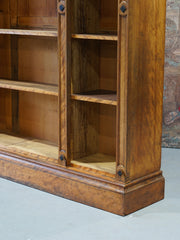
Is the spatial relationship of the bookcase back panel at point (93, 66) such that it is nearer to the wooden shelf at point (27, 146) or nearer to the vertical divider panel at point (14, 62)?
the wooden shelf at point (27, 146)

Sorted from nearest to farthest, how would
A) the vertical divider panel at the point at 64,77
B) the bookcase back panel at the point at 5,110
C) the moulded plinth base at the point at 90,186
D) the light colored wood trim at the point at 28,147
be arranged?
the moulded plinth base at the point at 90,186 < the vertical divider panel at the point at 64,77 < the light colored wood trim at the point at 28,147 < the bookcase back panel at the point at 5,110

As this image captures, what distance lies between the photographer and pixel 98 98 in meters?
2.94

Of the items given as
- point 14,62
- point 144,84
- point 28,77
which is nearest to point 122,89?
point 144,84

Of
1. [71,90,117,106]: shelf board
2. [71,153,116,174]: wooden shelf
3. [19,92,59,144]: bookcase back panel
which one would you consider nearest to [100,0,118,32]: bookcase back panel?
[71,90,117,106]: shelf board

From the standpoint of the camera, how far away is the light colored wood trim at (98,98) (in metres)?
2.88

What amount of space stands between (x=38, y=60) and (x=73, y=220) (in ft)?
4.98

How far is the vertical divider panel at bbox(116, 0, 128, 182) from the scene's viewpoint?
A: 2.68 m

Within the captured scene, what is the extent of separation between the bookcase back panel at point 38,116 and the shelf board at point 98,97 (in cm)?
68

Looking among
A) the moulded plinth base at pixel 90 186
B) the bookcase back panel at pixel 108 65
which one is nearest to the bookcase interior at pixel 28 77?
the moulded plinth base at pixel 90 186

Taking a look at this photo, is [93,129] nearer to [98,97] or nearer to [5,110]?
[98,97]

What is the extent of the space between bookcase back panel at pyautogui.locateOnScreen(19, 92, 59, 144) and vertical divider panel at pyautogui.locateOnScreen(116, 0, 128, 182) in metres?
1.02

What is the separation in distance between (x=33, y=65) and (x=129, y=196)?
1525 mm

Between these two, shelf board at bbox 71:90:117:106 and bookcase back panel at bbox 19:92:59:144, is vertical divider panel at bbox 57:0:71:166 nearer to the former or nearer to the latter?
shelf board at bbox 71:90:117:106

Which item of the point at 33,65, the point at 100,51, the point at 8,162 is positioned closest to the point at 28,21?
the point at 33,65
